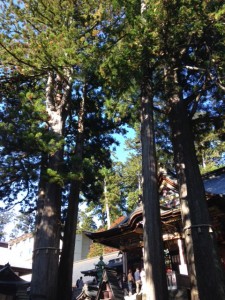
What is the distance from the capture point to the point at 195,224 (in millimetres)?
6930

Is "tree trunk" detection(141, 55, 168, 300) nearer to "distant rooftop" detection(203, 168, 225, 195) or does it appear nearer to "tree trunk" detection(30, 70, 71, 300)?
"tree trunk" detection(30, 70, 71, 300)

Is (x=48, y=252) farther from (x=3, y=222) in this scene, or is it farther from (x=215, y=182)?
(x=3, y=222)

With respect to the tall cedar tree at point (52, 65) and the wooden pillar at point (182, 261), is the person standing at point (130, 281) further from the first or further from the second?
the tall cedar tree at point (52, 65)

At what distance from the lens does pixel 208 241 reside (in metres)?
6.60

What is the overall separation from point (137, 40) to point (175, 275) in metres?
7.03

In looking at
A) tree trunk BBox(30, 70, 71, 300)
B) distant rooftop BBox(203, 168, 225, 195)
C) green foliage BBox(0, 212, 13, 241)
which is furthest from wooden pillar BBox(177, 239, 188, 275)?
green foliage BBox(0, 212, 13, 241)

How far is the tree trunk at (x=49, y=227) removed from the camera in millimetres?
6816

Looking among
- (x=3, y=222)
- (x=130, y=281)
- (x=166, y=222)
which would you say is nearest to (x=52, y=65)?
(x=166, y=222)

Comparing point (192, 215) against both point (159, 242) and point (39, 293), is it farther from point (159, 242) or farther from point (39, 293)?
point (39, 293)

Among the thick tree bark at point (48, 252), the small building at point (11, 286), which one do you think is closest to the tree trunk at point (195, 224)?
the thick tree bark at point (48, 252)

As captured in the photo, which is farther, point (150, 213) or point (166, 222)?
point (166, 222)

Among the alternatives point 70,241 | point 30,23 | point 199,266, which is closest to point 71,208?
point 70,241

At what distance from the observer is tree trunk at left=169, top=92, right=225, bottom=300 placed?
619cm

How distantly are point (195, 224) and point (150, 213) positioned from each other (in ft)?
4.35
